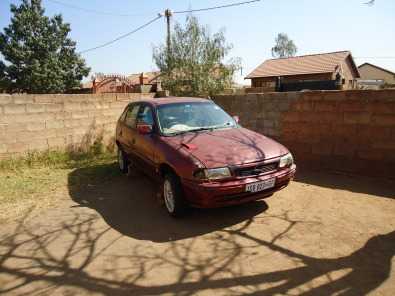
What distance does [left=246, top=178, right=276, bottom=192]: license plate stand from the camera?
392 cm

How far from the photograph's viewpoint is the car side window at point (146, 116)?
5301 mm

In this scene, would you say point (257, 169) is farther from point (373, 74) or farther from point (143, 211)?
point (373, 74)

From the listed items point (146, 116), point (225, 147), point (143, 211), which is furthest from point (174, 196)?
point (146, 116)

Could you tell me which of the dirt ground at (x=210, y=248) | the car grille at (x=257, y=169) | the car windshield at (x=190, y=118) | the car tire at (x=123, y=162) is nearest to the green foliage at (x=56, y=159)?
the car tire at (x=123, y=162)

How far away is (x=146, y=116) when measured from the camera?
18.1ft

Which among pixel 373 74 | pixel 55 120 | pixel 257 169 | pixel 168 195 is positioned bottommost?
pixel 168 195

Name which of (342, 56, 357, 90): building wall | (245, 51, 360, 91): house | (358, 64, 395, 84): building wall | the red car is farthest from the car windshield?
(358, 64, 395, 84): building wall

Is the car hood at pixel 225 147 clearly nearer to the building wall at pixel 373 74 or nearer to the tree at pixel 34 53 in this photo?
the tree at pixel 34 53

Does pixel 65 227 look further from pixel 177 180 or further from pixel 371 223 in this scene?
pixel 371 223

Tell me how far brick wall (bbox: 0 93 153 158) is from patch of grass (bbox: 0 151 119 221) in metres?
0.27

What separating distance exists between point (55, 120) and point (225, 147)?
5.13m

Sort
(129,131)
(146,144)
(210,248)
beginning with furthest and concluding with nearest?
(129,131) < (146,144) < (210,248)

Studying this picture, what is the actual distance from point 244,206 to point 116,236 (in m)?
1.92

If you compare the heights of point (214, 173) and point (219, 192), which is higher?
point (214, 173)
